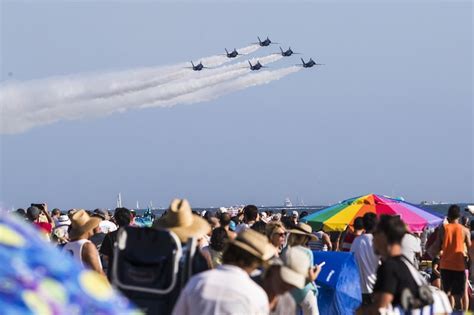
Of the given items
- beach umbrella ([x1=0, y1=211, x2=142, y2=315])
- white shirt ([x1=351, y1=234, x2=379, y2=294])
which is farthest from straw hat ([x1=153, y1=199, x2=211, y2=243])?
beach umbrella ([x1=0, y1=211, x2=142, y2=315])

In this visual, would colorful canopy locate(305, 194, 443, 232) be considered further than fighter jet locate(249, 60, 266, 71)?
No

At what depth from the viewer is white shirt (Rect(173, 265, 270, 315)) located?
5.84 m

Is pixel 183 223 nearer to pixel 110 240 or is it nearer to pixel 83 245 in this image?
pixel 83 245

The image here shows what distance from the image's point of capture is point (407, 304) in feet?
22.7

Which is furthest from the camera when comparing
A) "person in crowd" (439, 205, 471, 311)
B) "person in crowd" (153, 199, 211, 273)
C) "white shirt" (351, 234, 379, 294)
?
"person in crowd" (439, 205, 471, 311)

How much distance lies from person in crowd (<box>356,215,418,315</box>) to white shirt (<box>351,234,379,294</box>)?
4.77m

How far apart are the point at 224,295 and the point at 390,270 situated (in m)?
1.53

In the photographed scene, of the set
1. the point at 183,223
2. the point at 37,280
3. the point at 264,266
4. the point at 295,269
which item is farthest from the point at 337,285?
the point at 37,280

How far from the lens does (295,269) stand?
6.60 meters

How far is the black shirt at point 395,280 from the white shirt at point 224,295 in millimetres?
1296

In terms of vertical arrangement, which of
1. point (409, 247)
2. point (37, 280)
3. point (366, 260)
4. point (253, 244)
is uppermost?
point (37, 280)

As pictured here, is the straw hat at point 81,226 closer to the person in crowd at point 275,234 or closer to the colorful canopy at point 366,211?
the person in crowd at point 275,234

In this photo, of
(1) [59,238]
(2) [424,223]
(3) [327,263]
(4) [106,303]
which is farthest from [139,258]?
(2) [424,223]

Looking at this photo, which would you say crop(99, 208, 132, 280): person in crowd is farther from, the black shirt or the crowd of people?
the black shirt
